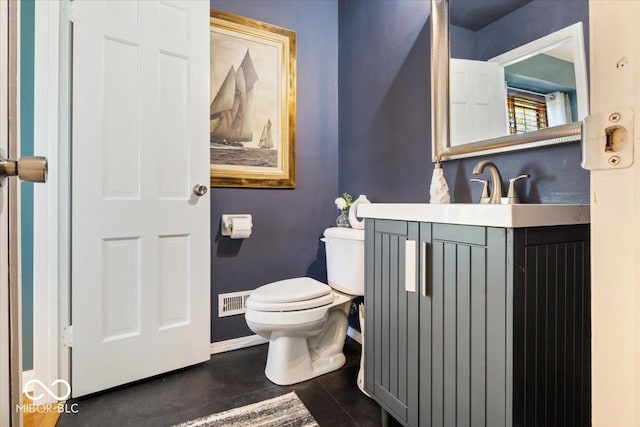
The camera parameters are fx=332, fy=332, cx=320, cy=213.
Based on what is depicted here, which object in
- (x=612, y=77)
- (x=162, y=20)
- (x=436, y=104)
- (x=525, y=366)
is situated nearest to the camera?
(x=612, y=77)

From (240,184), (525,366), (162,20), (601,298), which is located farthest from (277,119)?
(601,298)

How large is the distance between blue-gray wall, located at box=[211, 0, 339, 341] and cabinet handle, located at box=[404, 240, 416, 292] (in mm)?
1192

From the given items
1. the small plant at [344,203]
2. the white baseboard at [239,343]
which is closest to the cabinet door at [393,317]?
the small plant at [344,203]

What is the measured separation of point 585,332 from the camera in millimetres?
1015

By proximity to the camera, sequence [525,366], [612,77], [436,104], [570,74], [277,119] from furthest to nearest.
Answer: [277,119] < [436,104] < [570,74] < [525,366] < [612,77]

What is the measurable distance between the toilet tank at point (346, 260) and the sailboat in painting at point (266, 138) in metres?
0.72

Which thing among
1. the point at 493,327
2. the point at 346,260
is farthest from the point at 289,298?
the point at 493,327

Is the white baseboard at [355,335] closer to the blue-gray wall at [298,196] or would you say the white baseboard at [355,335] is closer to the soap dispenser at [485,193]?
the blue-gray wall at [298,196]

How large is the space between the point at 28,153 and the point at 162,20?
0.90 m

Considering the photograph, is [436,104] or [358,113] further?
[358,113]

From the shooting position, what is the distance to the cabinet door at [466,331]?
875 mm

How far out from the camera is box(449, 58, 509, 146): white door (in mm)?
1373

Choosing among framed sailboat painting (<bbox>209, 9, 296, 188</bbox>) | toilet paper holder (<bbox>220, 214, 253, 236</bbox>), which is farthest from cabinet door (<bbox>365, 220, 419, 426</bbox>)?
framed sailboat painting (<bbox>209, 9, 296, 188</bbox>)

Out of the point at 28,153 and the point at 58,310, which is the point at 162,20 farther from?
the point at 58,310
